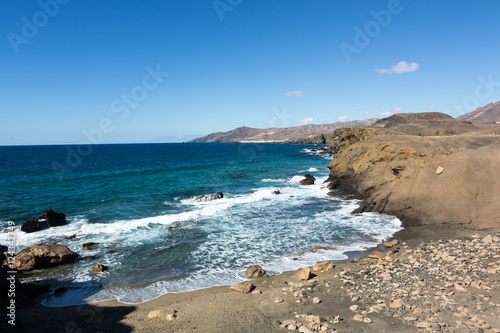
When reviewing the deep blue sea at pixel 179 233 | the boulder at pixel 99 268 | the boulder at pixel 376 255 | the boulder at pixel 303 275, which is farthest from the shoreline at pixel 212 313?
the boulder at pixel 99 268

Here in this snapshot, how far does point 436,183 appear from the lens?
1778cm

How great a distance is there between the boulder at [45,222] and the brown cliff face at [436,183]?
23.8 m

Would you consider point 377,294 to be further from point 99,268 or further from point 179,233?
point 179,233

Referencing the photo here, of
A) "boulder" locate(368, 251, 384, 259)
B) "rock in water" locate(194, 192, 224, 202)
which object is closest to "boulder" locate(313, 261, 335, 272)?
"boulder" locate(368, 251, 384, 259)

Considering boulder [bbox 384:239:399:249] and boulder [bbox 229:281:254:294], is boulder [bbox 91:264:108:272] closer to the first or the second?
boulder [bbox 229:281:254:294]

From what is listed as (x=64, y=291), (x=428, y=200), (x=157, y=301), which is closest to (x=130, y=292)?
(x=157, y=301)

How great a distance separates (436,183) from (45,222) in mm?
28445

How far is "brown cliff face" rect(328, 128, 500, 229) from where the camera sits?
621 inches

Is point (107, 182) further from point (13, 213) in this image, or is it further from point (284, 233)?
point (284, 233)

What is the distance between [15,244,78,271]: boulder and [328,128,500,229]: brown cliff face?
20.0m

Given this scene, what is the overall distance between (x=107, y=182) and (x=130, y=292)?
1286 inches

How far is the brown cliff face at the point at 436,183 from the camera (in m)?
15.8

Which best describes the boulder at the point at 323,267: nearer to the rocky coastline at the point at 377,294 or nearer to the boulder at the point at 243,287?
the rocky coastline at the point at 377,294

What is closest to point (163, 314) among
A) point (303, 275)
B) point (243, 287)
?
point (243, 287)
